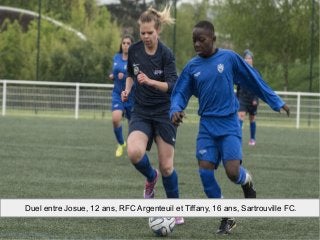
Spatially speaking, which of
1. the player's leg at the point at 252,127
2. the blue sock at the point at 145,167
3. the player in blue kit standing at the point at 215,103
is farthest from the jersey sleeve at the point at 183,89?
the player's leg at the point at 252,127

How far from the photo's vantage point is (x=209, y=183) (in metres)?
8.34

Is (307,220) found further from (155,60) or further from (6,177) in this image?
(6,177)

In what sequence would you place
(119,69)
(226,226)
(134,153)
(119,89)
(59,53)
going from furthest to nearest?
1. (59,53)
2. (119,89)
3. (119,69)
4. (134,153)
5. (226,226)

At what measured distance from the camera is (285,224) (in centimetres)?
887

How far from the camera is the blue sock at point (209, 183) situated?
27.3 feet

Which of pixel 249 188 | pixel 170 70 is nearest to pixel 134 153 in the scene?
pixel 170 70

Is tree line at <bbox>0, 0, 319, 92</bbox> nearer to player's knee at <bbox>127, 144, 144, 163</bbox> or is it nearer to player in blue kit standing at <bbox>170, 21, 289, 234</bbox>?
player's knee at <bbox>127, 144, 144, 163</bbox>

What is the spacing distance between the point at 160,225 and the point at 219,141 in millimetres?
997

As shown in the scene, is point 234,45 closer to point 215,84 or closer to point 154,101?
point 154,101

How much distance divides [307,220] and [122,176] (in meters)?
4.15

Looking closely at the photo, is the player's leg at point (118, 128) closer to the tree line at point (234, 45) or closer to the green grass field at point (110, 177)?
the green grass field at point (110, 177)

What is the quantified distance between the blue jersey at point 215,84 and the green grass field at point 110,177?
46.7 inches

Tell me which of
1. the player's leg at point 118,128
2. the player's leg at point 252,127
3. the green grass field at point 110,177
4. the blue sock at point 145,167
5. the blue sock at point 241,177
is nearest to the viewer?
the green grass field at point 110,177

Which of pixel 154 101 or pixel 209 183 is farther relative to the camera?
pixel 154 101
